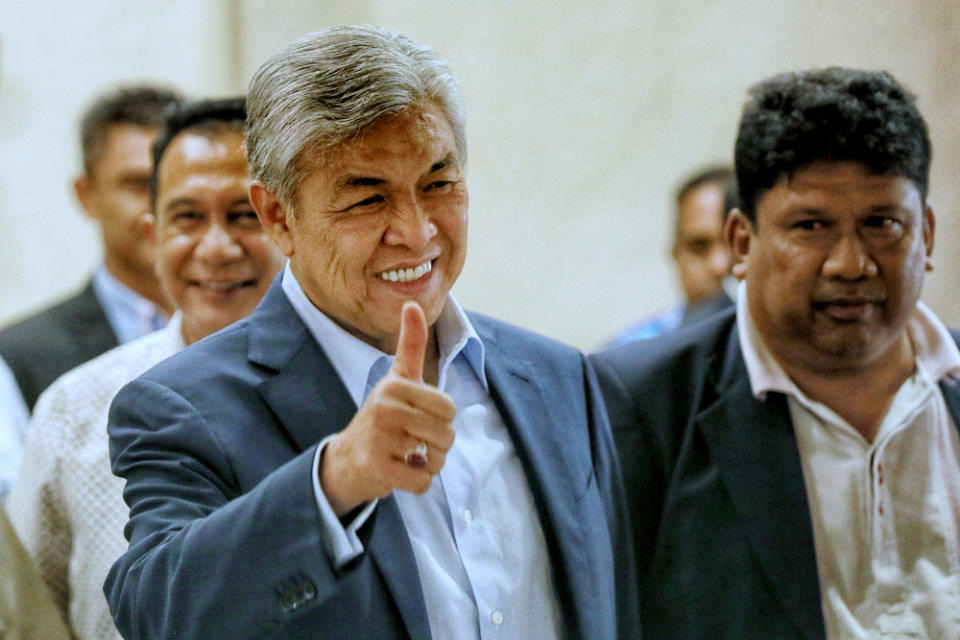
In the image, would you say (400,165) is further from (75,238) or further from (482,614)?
(75,238)

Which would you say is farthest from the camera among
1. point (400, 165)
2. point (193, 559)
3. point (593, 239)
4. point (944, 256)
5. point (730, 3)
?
point (593, 239)

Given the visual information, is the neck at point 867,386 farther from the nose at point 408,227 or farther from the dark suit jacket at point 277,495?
the nose at point 408,227

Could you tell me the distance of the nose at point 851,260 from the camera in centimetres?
177

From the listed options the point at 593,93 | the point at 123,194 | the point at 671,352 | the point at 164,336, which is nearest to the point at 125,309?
the point at 123,194

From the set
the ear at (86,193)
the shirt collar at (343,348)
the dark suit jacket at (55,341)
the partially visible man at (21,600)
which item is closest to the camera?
the shirt collar at (343,348)

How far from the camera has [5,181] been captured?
4.49 meters

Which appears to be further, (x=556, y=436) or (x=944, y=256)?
(x=944, y=256)

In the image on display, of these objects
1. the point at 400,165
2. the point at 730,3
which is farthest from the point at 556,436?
the point at 730,3

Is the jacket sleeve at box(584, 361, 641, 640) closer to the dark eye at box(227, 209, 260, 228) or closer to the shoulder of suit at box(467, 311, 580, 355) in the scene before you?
the shoulder of suit at box(467, 311, 580, 355)

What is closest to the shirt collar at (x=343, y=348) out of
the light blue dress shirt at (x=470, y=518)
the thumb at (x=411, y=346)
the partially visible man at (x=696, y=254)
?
the light blue dress shirt at (x=470, y=518)

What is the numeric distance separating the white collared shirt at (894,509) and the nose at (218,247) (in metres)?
0.90

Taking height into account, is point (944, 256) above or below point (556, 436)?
above

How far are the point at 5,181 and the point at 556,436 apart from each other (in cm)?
344

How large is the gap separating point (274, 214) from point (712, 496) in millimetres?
805
